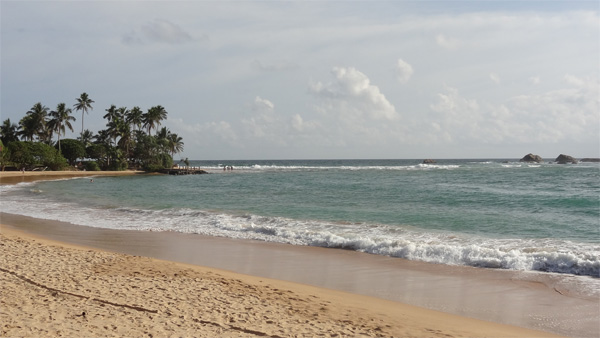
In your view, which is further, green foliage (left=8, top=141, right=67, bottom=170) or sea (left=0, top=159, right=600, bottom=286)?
green foliage (left=8, top=141, right=67, bottom=170)

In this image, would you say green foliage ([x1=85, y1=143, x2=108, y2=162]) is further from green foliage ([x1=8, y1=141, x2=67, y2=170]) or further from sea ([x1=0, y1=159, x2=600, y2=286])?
sea ([x1=0, y1=159, x2=600, y2=286])

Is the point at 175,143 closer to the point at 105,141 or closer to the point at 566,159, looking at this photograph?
the point at 105,141

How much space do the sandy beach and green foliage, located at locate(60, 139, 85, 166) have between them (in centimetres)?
8454

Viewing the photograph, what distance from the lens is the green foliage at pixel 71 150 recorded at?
8525 centimetres

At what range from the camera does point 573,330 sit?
682 cm

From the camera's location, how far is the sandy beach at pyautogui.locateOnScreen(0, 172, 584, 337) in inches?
227

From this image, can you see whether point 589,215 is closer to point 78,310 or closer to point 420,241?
point 420,241

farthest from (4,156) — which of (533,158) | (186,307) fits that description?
(533,158)

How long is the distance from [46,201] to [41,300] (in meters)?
25.6

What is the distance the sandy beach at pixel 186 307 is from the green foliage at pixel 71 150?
8454cm

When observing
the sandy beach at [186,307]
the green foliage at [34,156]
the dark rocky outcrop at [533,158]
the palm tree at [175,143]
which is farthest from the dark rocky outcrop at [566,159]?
the sandy beach at [186,307]

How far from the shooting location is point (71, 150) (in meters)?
85.4

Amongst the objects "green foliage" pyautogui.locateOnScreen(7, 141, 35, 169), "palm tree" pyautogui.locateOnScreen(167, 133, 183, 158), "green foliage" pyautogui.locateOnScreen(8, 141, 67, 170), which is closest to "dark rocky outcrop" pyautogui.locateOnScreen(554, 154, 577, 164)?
"palm tree" pyautogui.locateOnScreen(167, 133, 183, 158)

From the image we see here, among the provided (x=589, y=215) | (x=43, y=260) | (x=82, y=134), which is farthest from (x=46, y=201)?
(x=82, y=134)
